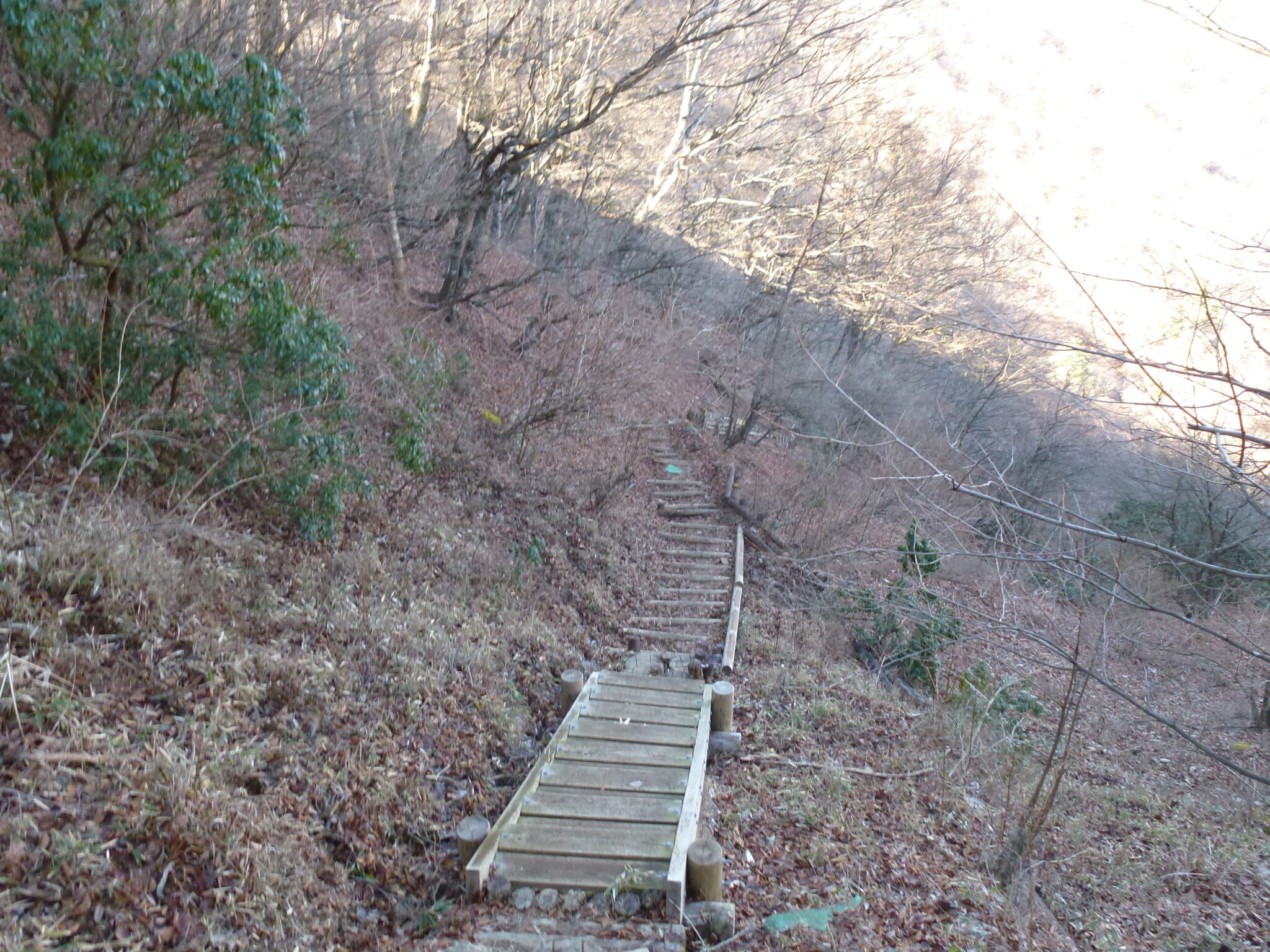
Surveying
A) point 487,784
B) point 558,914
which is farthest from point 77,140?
point 558,914

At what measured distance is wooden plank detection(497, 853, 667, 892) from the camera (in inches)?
180

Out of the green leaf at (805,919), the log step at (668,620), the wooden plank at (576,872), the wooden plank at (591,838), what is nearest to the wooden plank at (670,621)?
the log step at (668,620)

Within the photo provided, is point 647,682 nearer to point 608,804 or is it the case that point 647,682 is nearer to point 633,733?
point 633,733

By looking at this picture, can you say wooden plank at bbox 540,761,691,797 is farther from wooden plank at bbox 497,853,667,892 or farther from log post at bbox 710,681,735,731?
log post at bbox 710,681,735,731

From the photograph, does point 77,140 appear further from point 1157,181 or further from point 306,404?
point 1157,181

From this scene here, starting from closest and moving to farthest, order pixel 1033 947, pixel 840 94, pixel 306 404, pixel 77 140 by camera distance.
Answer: pixel 1033 947 → pixel 77 140 → pixel 306 404 → pixel 840 94

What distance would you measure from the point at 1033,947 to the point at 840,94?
2112cm

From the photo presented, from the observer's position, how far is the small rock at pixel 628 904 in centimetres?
442

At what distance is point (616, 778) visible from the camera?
5770 mm

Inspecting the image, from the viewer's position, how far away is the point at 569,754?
6023 millimetres

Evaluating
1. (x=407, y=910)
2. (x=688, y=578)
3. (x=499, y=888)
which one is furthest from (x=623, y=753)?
(x=688, y=578)

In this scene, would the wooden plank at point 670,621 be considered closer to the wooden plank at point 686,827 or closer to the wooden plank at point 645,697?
the wooden plank at point 645,697

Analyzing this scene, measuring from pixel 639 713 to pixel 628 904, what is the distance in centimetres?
249

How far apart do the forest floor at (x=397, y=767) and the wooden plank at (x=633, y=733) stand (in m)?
0.63
